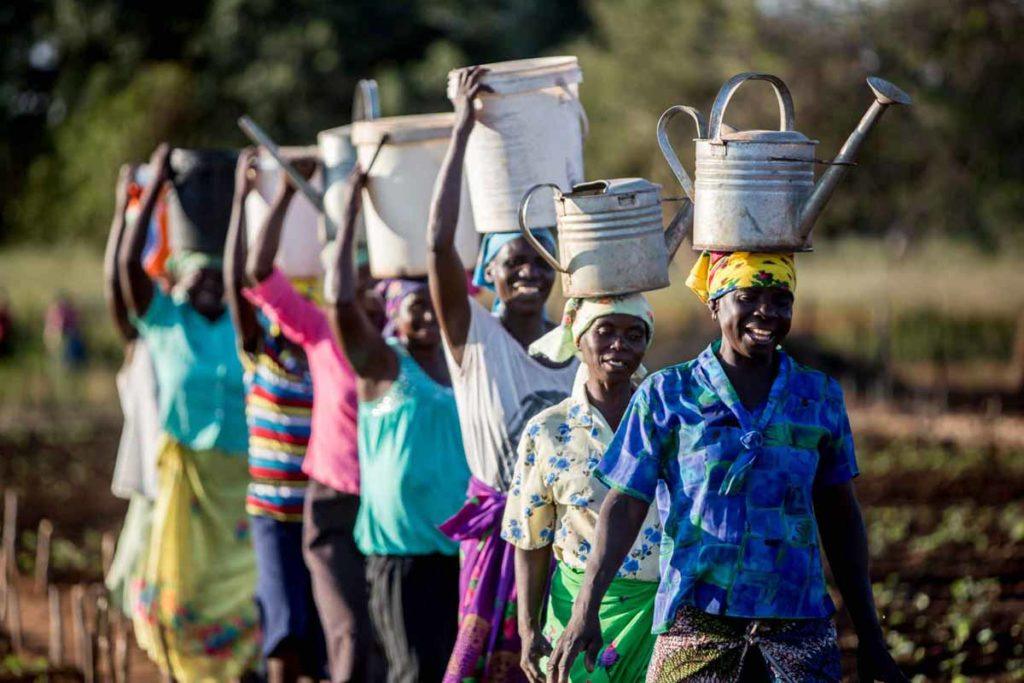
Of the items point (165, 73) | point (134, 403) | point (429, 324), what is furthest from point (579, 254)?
point (165, 73)

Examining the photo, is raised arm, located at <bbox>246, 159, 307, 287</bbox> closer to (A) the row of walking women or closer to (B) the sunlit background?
(A) the row of walking women

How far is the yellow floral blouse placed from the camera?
4203 mm

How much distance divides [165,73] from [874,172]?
488 inches

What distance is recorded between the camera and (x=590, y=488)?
4.21m

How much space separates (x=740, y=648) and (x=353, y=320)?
236cm

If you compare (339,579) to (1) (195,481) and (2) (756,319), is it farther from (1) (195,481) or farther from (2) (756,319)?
(2) (756,319)

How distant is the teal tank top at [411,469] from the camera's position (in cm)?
553

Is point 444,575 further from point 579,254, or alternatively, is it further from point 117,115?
point 117,115

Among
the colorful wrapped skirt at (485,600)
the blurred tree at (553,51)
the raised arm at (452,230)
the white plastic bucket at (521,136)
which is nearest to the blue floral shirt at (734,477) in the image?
the colorful wrapped skirt at (485,600)

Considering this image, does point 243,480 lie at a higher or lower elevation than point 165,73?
lower

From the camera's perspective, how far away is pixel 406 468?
5.55 metres

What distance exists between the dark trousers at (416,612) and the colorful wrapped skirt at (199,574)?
1.81m

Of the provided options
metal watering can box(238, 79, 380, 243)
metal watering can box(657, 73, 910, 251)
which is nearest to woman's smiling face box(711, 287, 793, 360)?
metal watering can box(657, 73, 910, 251)

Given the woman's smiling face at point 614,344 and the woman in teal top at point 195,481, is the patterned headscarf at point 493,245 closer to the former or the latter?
the woman's smiling face at point 614,344
